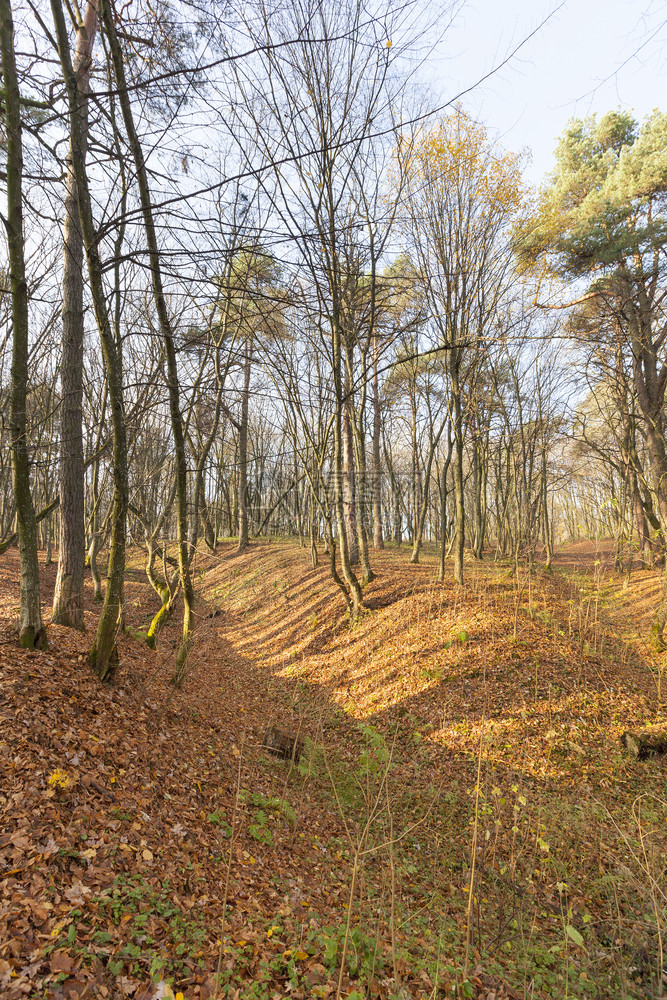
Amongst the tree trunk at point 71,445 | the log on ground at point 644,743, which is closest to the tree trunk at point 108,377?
the tree trunk at point 71,445

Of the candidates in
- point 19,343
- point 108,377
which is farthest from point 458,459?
point 19,343

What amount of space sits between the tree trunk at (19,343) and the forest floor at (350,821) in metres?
0.59

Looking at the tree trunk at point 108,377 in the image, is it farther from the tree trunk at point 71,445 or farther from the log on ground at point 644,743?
the log on ground at point 644,743

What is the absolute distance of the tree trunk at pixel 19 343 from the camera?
398 cm

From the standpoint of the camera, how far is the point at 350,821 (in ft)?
16.8

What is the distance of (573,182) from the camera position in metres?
11.3

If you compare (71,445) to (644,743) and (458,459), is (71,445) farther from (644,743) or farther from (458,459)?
(644,743)

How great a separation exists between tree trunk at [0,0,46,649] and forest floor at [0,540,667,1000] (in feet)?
1.93

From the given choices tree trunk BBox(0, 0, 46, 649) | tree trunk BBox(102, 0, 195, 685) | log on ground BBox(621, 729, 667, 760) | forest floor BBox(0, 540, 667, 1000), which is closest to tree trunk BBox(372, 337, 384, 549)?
forest floor BBox(0, 540, 667, 1000)

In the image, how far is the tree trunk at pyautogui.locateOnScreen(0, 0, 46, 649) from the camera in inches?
157

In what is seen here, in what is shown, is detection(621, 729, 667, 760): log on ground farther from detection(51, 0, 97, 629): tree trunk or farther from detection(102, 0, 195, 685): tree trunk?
detection(51, 0, 97, 629): tree trunk

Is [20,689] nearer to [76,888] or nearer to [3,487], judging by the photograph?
[76,888]

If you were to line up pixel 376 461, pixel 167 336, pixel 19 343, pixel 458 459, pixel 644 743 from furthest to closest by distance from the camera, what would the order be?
1. pixel 376 461
2. pixel 458 459
3. pixel 644 743
4. pixel 167 336
5. pixel 19 343

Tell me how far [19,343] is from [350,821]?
20.8 ft
